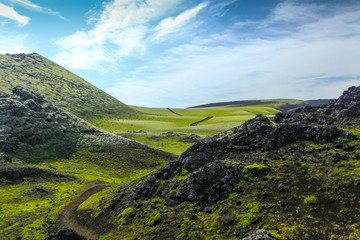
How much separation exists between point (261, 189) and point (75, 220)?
35.9 metres

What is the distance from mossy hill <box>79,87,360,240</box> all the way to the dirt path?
1609mm

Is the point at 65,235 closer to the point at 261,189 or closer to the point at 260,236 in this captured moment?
the point at 260,236

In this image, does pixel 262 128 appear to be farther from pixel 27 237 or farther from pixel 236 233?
pixel 27 237

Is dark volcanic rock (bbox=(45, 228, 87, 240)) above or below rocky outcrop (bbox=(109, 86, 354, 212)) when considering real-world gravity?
below

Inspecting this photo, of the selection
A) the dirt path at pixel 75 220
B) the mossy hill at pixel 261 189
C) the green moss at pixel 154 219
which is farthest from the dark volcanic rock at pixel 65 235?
the green moss at pixel 154 219

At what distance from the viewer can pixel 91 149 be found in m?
104

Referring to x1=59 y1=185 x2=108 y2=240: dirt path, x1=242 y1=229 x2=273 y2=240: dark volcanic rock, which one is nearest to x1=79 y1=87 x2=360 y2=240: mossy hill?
x1=242 y1=229 x2=273 y2=240: dark volcanic rock

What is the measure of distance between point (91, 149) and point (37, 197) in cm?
Result: 4802

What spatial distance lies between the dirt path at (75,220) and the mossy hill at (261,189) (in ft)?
5.28

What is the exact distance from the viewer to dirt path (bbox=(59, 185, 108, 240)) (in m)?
35.0

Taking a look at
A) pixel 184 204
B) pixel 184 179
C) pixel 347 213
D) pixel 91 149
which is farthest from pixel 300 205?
pixel 91 149

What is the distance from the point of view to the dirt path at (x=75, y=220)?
35000 millimetres

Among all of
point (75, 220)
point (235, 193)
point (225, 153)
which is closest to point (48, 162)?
point (75, 220)

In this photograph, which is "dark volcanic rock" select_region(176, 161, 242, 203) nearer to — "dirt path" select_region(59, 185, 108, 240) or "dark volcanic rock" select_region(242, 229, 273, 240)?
"dark volcanic rock" select_region(242, 229, 273, 240)
